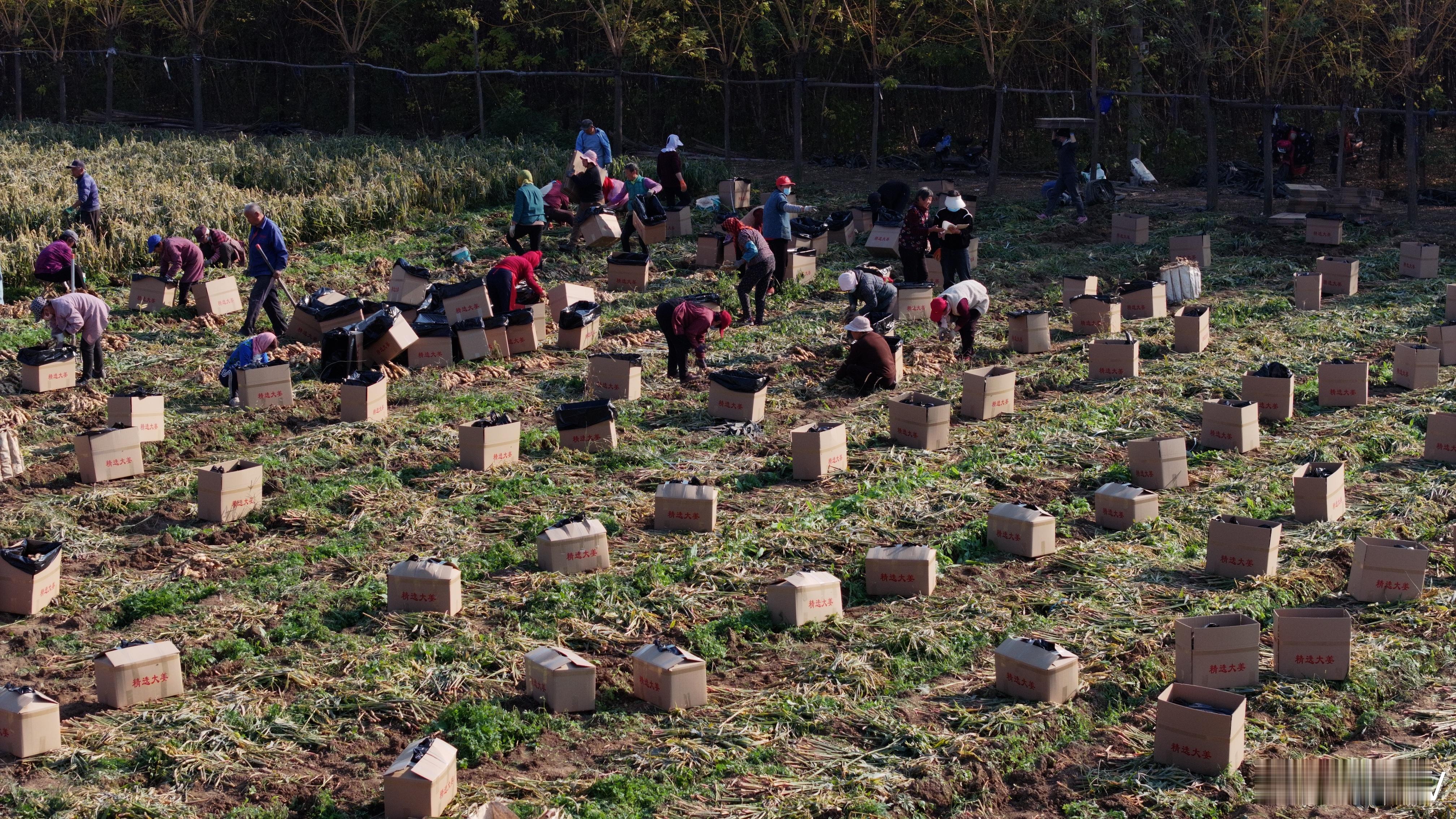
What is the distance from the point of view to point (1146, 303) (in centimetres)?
1608

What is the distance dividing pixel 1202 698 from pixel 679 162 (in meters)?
15.7

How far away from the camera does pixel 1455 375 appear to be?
1378 centimetres

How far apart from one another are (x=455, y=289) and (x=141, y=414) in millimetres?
3615

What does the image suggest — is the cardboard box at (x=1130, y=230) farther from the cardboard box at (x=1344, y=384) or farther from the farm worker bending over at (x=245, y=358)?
→ the farm worker bending over at (x=245, y=358)

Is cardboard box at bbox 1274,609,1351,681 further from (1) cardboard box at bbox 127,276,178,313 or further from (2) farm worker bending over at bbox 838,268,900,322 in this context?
(1) cardboard box at bbox 127,276,178,313

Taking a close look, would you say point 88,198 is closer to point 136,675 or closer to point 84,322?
point 84,322

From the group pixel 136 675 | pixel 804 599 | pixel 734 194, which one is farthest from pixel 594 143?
pixel 136 675

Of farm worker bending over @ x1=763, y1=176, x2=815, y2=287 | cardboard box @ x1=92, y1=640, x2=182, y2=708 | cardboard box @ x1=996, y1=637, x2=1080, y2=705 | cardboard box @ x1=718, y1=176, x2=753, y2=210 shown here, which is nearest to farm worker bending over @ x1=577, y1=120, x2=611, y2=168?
cardboard box @ x1=718, y1=176, x2=753, y2=210

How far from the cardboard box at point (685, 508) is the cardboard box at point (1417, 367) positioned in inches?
284

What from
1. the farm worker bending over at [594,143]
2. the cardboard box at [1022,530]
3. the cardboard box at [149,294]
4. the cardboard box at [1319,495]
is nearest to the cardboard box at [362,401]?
the cardboard box at [149,294]

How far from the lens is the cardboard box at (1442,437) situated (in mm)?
11352

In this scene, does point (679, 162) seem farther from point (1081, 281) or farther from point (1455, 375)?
point (1455, 375)

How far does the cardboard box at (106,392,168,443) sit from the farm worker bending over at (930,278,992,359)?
24.0ft

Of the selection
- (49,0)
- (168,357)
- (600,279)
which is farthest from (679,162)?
(49,0)
